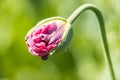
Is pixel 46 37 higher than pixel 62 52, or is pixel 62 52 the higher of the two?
pixel 46 37

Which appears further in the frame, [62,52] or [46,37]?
[62,52]

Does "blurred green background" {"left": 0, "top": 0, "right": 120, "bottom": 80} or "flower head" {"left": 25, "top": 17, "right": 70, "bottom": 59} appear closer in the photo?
"flower head" {"left": 25, "top": 17, "right": 70, "bottom": 59}

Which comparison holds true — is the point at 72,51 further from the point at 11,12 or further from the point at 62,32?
the point at 62,32

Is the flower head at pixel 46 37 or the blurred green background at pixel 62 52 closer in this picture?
the flower head at pixel 46 37

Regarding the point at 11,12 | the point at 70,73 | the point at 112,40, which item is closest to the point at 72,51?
the point at 70,73
